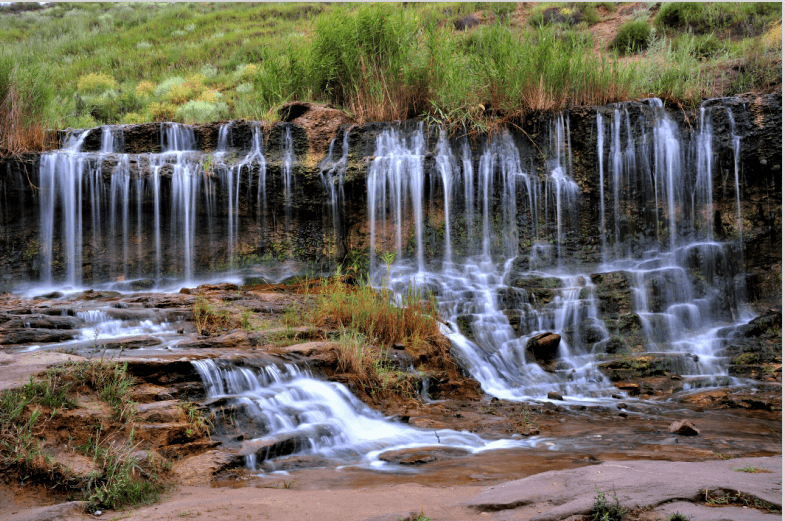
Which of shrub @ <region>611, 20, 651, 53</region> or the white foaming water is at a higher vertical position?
shrub @ <region>611, 20, 651, 53</region>

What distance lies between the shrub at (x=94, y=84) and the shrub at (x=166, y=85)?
1.74m

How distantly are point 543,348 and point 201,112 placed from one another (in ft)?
39.9

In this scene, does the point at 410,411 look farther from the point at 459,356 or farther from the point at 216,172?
the point at 216,172

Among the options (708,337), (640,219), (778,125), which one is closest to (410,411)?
(708,337)

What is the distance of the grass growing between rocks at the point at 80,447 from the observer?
2928 millimetres

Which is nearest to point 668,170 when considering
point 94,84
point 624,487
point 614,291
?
point 614,291

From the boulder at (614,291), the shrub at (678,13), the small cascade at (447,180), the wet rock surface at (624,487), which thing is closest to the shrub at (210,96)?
the small cascade at (447,180)

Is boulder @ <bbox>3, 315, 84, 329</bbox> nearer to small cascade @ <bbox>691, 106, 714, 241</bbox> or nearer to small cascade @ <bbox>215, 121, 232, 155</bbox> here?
small cascade @ <bbox>215, 121, 232, 155</bbox>

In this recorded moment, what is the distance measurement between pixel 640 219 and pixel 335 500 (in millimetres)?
8313

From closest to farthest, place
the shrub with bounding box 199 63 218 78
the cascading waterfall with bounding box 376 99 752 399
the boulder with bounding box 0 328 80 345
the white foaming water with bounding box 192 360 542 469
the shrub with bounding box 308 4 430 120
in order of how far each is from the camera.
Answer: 1. the white foaming water with bounding box 192 360 542 469
2. the boulder with bounding box 0 328 80 345
3. the cascading waterfall with bounding box 376 99 752 399
4. the shrub with bounding box 308 4 430 120
5. the shrub with bounding box 199 63 218 78

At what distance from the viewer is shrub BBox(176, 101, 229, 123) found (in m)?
15.3

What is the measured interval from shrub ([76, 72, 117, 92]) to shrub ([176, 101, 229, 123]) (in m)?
5.10

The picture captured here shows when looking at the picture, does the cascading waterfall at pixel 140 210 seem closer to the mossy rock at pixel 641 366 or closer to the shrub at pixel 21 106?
the shrub at pixel 21 106

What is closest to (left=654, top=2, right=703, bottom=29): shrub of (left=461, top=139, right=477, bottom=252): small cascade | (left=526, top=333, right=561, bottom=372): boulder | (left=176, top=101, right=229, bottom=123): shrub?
(left=461, top=139, right=477, bottom=252): small cascade
